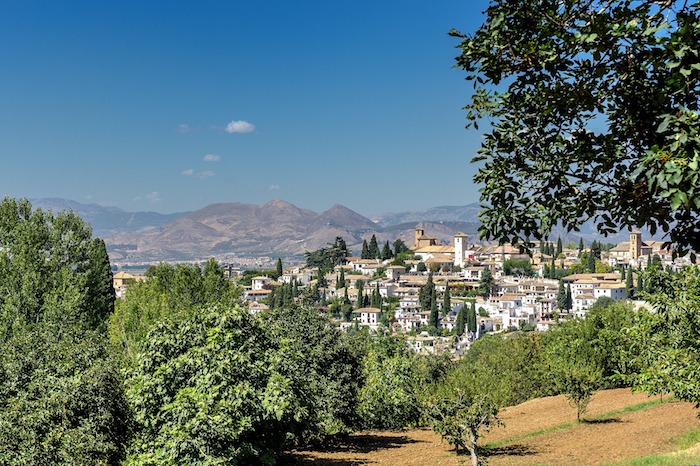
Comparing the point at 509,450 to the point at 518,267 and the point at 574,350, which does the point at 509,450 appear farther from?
the point at 518,267

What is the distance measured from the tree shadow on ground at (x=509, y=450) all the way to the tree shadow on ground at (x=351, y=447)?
4312 mm

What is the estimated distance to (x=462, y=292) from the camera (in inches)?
6368

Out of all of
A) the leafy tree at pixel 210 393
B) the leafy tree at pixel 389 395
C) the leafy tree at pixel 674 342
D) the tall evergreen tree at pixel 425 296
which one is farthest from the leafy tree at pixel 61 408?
the tall evergreen tree at pixel 425 296

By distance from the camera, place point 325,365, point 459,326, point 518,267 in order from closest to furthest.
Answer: point 325,365 → point 459,326 → point 518,267

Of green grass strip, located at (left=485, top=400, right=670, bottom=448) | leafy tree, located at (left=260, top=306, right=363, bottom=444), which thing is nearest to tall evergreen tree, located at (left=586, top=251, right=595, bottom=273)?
green grass strip, located at (left=485, top=400, right=670, bottom=448)

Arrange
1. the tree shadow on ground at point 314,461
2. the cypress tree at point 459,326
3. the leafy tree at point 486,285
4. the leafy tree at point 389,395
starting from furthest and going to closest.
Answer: the leafy tree at point 486,285, the cypress tree at point 459,326, the leafy tree at point 389,395, the tree shadow on ground at point 314,461

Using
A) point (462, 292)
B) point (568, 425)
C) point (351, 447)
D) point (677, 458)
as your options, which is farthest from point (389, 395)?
point (462, 292)

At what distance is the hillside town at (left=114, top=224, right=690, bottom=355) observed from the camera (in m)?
131

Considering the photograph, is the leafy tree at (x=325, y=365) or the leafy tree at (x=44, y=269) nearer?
the leafy tree at (x=325, y=365)

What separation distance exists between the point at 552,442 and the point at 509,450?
6.73ft

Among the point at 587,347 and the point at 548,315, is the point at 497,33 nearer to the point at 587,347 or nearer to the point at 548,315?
the point at 587,347

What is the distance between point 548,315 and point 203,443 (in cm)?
13984

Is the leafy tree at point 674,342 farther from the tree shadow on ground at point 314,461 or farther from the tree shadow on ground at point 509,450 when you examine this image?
the tree shadow on ground at point 314,461

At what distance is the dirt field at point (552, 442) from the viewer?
1891 cm
